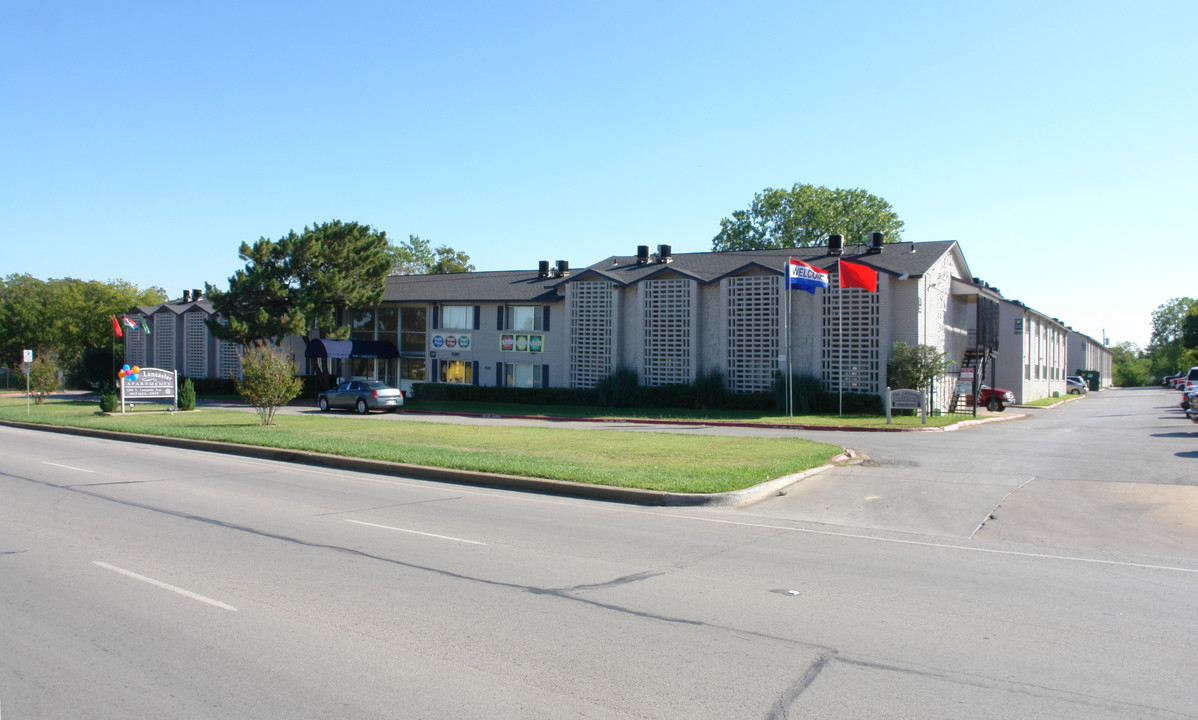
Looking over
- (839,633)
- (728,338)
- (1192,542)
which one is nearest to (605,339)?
(728,338)

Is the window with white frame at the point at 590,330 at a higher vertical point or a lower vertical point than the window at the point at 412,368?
higher

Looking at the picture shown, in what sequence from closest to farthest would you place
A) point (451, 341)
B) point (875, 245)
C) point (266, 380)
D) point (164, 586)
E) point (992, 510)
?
point (164, 586) → point (992, 510) → point (266, 380) → point (875, 245) → point (451, 341)

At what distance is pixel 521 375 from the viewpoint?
138 feet

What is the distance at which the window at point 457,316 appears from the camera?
144 ft

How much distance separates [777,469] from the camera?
14258 millimetres

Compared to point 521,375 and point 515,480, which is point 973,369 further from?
point 515,480

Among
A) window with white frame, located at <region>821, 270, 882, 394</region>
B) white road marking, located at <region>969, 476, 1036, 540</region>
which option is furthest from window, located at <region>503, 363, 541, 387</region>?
white road marking, located at <region>969, 476, 1036, 540</region>

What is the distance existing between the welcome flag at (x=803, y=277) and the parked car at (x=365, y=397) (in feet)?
59.5

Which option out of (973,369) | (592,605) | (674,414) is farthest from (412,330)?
(592,605)

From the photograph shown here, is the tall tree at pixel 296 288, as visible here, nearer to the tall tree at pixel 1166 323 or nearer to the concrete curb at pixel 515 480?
the concrete curb at pixel 515 480

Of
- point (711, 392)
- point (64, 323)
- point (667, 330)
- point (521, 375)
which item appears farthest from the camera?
point (64, 323)

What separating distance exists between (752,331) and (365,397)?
56.6 feet

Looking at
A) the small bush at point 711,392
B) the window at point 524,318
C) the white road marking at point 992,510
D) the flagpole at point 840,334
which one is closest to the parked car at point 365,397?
the window at point 524,318

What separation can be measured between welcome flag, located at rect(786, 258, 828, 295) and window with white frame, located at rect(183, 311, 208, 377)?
41519 millimetres
